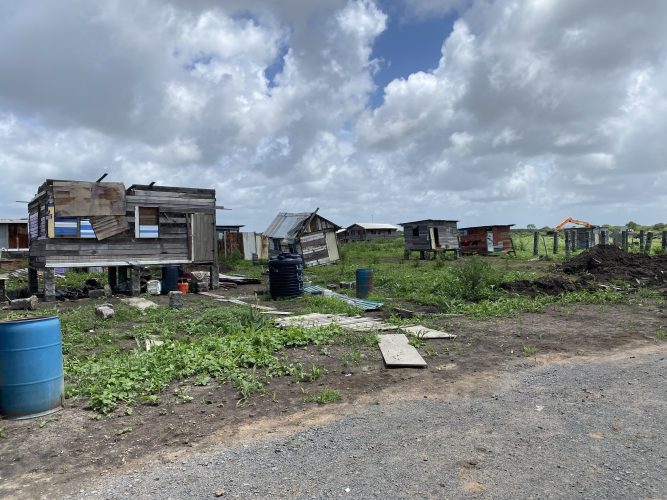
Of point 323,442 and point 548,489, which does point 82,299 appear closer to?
point 323,442

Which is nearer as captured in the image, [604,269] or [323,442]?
[323,442]

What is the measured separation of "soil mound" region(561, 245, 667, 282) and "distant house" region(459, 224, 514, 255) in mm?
13569

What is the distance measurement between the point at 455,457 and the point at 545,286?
1135 centimetres

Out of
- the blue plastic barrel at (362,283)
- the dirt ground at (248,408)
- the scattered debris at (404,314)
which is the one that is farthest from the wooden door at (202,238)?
the dirt ground at (248,408)

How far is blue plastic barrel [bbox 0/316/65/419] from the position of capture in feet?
16.1

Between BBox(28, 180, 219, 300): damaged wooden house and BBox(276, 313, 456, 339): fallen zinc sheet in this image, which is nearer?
BBox(276, 313, 456, 339): fallen zinc sheet

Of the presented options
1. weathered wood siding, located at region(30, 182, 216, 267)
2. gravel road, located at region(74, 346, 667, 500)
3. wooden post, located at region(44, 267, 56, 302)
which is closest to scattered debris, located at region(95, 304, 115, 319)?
wooden post, located at region(44, 267, 56, 302)

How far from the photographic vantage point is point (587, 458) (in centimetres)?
391

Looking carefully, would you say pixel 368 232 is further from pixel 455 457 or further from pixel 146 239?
pixel 455 457

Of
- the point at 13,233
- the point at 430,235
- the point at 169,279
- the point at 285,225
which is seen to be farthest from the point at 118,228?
the point at 430,235

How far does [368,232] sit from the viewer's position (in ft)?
234

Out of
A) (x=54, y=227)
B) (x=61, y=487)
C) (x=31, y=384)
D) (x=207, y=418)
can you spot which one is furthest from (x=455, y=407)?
(x=54, y=227)

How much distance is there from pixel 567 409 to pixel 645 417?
659 millimetres

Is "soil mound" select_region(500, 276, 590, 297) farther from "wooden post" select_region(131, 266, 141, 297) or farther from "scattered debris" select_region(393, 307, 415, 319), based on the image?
"wooden post" select_region(131, 266, 141, 297)
